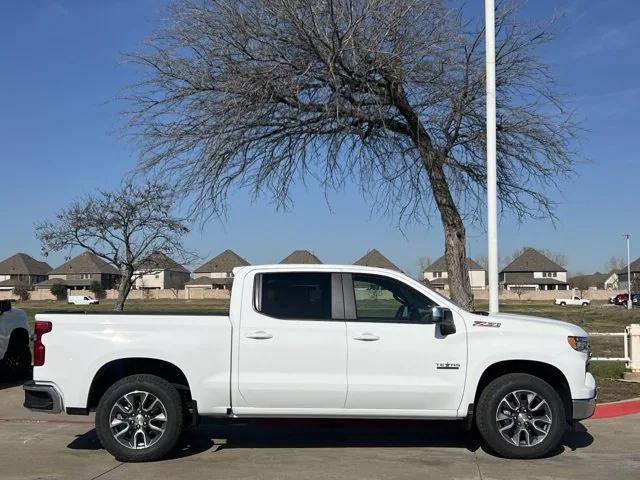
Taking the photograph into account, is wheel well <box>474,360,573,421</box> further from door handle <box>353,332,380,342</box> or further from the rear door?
Answer: the rear door

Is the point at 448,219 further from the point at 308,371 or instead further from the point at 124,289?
the point at 124,289

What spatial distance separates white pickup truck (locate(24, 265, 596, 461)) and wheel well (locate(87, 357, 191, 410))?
0.03m

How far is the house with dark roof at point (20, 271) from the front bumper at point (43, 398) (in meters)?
122

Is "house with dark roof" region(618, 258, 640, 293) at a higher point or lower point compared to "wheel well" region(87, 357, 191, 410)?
higher

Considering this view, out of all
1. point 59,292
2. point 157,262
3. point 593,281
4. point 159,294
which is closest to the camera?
point 157,262

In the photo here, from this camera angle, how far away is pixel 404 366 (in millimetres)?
6715

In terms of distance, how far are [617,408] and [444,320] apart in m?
3.97

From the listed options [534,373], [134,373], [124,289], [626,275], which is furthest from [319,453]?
[626,275]

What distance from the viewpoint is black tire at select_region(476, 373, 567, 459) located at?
677cm

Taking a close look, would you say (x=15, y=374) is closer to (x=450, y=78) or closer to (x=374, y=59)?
(x=374, y=59)

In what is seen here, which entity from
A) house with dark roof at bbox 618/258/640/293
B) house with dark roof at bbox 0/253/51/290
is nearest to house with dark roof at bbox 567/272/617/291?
house with dark roof at bbox 618/258/640/293

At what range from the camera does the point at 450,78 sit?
11.1 m

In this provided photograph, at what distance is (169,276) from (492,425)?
11430 cm

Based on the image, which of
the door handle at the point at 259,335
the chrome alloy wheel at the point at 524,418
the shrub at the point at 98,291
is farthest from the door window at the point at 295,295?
the shrub at the point at 98,291
